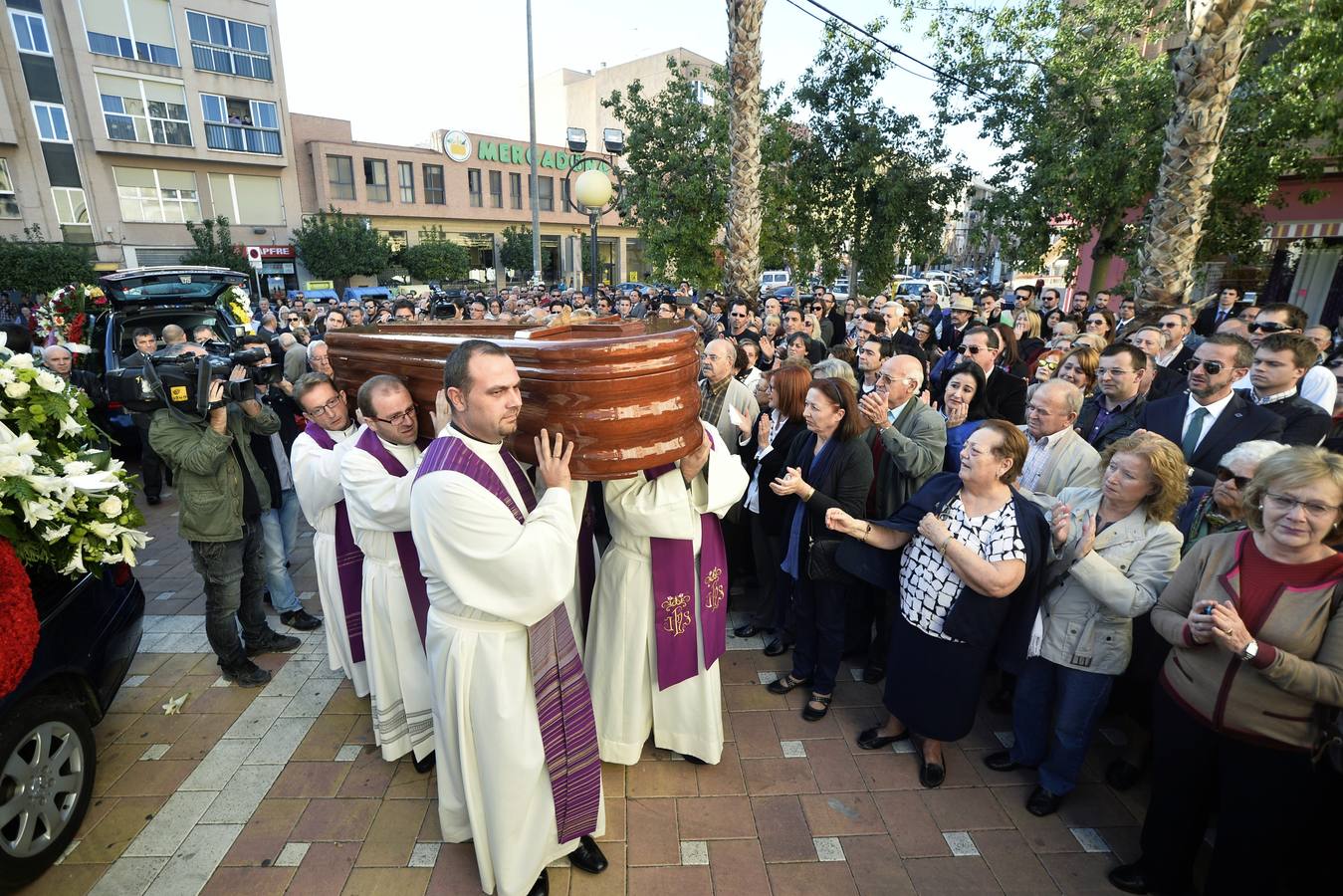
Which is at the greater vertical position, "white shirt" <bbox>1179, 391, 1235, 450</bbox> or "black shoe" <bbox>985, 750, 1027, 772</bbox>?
"white shirt" <bbox>1179, 391, 1235, 450</bbox>

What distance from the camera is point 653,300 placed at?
1560cm

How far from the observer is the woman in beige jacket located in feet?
8.95

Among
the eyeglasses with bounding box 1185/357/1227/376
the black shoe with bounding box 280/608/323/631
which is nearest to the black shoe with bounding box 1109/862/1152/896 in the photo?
the eyeglasses with bounding box 1185/357/1227/376

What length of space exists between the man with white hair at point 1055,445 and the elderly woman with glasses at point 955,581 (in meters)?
0.58

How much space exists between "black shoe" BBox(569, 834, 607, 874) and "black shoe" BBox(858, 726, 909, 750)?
5.07 feet

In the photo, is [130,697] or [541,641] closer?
[541,641]

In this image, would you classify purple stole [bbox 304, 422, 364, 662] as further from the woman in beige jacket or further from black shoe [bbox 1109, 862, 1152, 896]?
black shoe [bbox 1109, 862, 1152, 896]

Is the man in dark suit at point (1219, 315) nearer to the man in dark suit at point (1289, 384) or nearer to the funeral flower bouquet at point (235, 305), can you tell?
the man in dark suit at point (1289, 384)

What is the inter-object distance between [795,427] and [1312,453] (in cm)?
254

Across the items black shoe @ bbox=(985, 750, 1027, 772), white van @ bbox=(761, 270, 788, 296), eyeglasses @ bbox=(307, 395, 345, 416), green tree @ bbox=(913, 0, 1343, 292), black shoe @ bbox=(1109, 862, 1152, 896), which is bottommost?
black shoe @ bbox=(985, 750, 1027, 772)

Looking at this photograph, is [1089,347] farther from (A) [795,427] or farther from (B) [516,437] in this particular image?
(B) [516,437]

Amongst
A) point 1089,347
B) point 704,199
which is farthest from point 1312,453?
point 704,199

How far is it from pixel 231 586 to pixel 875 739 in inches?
151

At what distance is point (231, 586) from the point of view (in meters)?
3.95
